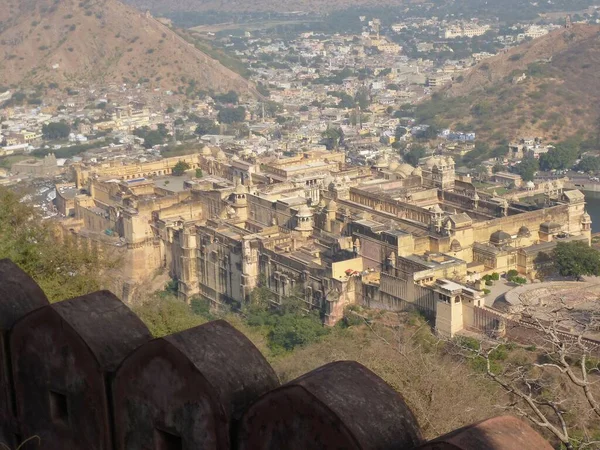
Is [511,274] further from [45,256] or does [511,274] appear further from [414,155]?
[414,155]

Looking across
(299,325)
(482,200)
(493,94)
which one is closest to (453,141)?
(493,94)

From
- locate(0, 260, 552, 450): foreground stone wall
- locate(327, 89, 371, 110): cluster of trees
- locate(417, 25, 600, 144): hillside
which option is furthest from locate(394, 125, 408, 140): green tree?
locate(0, 260, 552, 450): foreground stone wall

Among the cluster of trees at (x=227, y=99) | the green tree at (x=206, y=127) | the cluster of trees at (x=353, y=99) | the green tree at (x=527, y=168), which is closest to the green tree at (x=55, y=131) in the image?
the green tree at (x=206, y=127)

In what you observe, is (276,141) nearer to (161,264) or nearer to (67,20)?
(161,264)

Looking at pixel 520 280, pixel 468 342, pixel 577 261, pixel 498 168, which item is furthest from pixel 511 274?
pixel 498 168

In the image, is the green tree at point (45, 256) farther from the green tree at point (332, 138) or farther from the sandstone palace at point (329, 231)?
the green tree at point (332, 138)

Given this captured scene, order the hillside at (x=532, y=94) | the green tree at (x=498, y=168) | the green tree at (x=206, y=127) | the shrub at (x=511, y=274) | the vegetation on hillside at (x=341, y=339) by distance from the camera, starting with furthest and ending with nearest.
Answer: the green tree at (x=206, y=127)
the hillside at (x=532, y=94)
the green tree at (x=498, y=168)
the shrub at (x=511, y=274)
the vegetation on hillside at (x=341, y=339)

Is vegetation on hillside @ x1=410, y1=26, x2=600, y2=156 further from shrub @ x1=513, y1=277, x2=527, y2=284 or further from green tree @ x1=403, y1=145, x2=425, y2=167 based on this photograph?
shrub @ x1=513, y1=277, x2=527, y2=284
